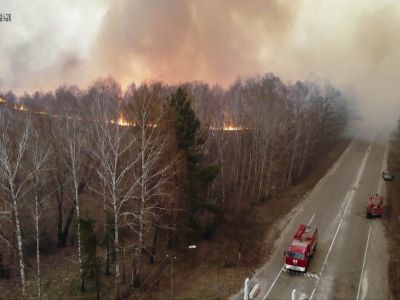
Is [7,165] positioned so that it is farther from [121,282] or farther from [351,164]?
[351,164]

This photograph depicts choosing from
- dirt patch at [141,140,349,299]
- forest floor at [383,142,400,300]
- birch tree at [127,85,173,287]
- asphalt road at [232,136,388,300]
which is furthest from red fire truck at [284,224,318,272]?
birch tree at [127,85,173,287]

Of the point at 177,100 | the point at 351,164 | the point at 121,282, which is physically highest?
the point at 177,100

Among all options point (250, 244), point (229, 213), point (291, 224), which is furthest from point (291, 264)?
point (229, 213)

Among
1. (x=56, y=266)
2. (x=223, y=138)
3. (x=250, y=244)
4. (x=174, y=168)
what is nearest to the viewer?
(x=174, y=168)

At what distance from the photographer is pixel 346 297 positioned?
1017 inches

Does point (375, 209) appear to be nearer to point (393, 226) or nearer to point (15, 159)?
point (393, 226)

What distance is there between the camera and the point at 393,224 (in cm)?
3775

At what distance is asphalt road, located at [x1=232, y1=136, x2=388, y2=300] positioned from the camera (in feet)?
88.0

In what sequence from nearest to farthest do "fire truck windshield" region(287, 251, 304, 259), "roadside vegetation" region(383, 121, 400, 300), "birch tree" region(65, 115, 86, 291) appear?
"birch tree" region(65, 115, 86, 291) < "roadside vegetation" region(383, 121, 400, 300) < "fire truck windshield" region(287, 251, 304, 259)

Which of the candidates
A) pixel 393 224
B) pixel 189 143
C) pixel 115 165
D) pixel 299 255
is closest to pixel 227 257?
pixel 299 255

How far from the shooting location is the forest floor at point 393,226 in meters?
27.6

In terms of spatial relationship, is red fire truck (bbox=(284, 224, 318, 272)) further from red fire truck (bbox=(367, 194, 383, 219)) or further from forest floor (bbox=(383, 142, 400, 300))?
red fire truck (bbox=(367, 194, 383, 219))

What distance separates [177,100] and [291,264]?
14.7 meters

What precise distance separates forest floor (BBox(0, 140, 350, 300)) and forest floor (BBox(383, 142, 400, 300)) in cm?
938
